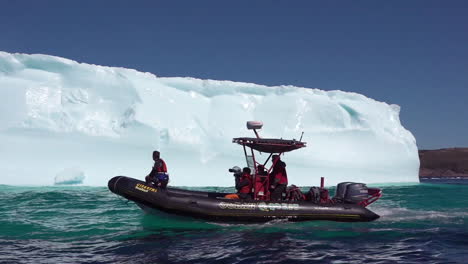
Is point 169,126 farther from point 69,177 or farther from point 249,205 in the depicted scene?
point 249,205

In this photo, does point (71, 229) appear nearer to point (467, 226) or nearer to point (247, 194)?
point (247, 194)

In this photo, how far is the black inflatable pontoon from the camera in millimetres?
9977

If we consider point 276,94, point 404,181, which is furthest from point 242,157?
point 404,181

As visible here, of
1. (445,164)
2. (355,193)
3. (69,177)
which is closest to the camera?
(355,193)

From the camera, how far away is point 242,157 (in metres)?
24.8

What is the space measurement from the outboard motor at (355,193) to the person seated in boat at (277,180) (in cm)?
211

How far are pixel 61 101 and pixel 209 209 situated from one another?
52.7 ft

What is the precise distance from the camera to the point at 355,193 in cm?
1163

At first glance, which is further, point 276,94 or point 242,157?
point 276,94

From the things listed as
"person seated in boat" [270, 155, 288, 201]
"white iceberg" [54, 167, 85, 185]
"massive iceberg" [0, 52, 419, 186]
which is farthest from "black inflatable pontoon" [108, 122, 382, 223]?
"massive iceberg" [0, 52, 419, 186]

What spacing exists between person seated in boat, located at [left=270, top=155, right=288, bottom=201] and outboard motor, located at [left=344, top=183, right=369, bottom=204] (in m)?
2.11

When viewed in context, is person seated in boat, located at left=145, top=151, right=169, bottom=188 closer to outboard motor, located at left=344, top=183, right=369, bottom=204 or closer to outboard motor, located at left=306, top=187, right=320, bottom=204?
outboard motor, located at left=306, top=187, right=320, bottom=204

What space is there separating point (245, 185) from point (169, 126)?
533 inches

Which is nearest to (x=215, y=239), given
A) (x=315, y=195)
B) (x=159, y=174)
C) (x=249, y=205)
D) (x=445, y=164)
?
(x=249, y=205)
